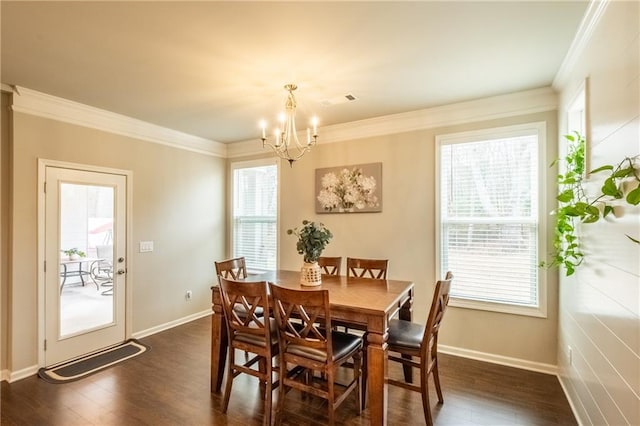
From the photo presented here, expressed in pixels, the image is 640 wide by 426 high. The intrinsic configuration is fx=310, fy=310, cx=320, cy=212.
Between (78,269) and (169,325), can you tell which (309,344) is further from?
(169,325)

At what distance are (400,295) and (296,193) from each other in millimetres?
2433

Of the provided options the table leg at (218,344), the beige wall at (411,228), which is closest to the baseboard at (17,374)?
the table leg at (218,344)

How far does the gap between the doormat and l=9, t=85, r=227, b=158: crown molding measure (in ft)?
8.18

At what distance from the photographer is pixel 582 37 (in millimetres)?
2053

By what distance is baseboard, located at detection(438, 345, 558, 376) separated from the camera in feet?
9.61

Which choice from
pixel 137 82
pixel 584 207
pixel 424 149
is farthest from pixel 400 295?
pixel 137 82

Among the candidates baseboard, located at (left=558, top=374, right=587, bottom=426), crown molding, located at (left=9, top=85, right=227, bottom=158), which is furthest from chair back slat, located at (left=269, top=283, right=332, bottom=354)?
crown molding, located at (left=9, top=85, right=227, bottom=158)

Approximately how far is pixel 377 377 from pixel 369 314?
0.40 meters

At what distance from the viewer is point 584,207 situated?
5.42ft

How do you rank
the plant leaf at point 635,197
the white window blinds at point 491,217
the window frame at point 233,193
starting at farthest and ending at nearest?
the window frame at point 233,193, the white window blinds at point 491,217, the plant leaf at point 635,197

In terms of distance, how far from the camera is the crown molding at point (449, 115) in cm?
300

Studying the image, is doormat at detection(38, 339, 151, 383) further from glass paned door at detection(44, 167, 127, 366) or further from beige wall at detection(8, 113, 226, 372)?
beige wall at detection(8, 113, 226, 372)

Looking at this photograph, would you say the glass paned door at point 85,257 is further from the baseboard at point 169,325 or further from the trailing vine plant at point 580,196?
the trailing vine plant at point 580,196

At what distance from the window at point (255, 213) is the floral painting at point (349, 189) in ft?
2.77
